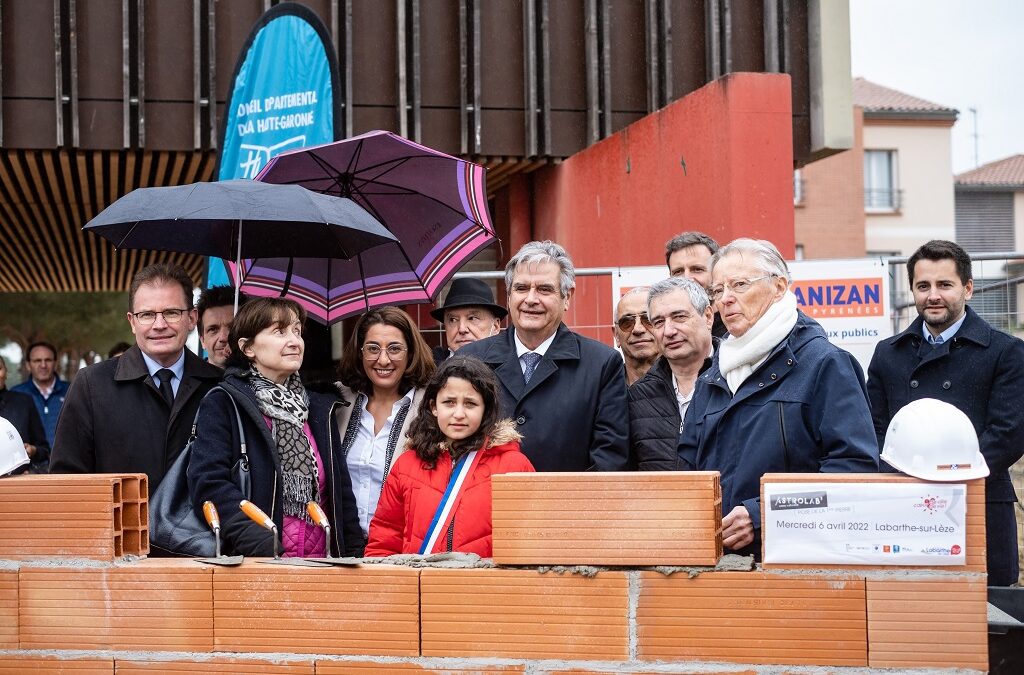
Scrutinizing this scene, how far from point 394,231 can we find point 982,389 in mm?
2973

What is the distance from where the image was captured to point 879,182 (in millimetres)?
40281

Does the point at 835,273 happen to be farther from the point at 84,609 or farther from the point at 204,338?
the point at 84,609

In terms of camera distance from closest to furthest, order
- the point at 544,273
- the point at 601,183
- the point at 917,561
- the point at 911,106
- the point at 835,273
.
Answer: the point at 917,561, the point at 544,273, the point at 835,273, the point at 601,183, the point at 911,106

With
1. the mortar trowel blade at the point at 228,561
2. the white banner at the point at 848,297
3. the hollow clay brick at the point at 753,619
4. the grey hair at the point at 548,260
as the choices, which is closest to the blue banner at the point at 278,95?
the grey hair at the point at 548,260

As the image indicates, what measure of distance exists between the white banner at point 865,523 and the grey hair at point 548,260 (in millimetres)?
1867

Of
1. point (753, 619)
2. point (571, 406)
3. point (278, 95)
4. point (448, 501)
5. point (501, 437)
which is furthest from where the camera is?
point (278, 95)

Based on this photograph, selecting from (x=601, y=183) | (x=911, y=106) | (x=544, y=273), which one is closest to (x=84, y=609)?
(x=544, y=273)

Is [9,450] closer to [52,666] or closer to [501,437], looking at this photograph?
[52,666]

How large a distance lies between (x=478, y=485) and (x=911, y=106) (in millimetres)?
40147

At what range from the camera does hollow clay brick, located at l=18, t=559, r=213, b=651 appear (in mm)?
3031

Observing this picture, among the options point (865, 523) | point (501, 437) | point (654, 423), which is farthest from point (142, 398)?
point (865, 523)

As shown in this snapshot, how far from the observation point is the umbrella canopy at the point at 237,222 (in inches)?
158

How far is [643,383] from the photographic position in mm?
4602

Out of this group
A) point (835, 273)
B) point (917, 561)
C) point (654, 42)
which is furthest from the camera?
point (654, 42)
